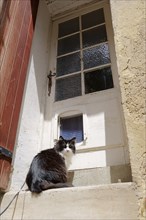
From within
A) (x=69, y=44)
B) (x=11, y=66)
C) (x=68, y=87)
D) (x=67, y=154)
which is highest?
(x=69, y=44)

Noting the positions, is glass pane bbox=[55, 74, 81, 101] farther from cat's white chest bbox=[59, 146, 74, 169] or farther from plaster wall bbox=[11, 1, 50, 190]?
cat's white chest bbox=[59, 146, 74, 169]

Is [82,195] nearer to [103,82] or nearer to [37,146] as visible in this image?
[37,146]

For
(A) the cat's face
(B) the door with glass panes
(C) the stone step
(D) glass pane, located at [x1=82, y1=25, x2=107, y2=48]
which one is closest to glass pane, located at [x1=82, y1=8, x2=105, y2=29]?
(B) the door with glass panes

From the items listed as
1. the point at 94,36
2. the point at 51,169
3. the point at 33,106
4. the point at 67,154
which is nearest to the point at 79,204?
the point at 51,169

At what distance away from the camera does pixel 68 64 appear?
236 cm

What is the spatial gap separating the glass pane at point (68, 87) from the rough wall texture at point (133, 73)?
0.90 meters

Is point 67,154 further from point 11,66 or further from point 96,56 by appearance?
point 96,56

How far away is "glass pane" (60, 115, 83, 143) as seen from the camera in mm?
1868

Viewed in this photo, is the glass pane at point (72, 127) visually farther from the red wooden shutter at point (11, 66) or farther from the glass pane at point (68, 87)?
the red wooden shutter at point (11, 66)

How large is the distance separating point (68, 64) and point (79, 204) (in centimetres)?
167

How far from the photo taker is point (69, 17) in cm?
280

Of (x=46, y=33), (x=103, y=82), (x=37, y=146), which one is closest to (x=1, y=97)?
(x=37, y=146)

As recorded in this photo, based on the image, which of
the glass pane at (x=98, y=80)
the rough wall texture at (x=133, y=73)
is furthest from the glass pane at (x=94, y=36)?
the rough wall texture at (x=133, y=73)

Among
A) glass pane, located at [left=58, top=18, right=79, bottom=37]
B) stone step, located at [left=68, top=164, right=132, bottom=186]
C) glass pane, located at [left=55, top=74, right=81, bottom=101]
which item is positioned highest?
glass pane, located at [left=58, top=18, right=79, bottom=37]
